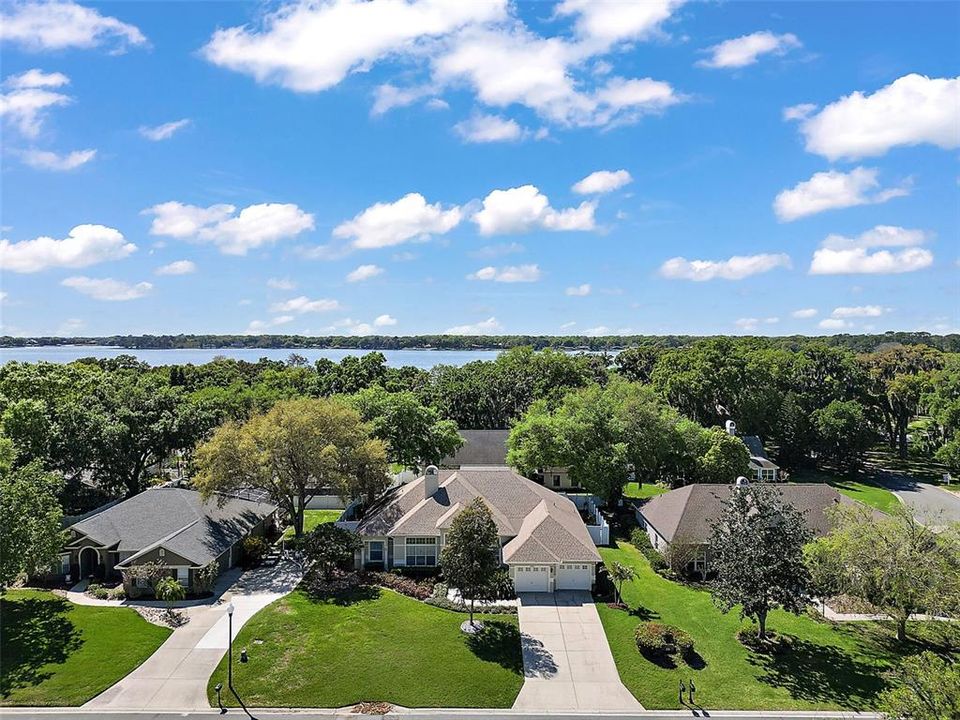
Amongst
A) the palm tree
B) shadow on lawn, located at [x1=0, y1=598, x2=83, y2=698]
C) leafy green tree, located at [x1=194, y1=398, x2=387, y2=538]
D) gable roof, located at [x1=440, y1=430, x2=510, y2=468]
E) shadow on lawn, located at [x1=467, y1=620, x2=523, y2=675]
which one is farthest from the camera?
gable roof, located at [x1=440, y1=430, x2=510, y2=468]

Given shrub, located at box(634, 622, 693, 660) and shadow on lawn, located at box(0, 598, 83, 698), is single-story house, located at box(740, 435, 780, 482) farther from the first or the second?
shadow on lawn, located at box(0, 598, 83, 698)

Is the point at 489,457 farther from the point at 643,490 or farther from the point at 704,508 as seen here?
the point at 704,508

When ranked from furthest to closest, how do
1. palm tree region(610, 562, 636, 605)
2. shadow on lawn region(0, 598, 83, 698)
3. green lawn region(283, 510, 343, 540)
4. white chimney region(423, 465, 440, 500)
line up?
green lawn region(283, 510, 343, 540) < white chimney region(423, 465, 440, 500) < palm tree region(610, 562, 636, 605) < shadow on lawn region(0, 598, 83, 698)

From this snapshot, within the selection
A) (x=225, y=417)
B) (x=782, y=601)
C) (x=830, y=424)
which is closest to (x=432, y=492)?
(x=782, y=601)

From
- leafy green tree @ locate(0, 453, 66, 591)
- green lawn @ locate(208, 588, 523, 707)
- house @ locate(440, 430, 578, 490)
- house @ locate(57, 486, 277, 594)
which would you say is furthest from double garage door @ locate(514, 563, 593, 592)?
house @ locate(440, 430, 578, 490)

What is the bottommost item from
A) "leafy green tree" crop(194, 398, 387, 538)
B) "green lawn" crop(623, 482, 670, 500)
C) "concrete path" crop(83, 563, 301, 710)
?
"green lawn" crop(623, 482, 670, 500)

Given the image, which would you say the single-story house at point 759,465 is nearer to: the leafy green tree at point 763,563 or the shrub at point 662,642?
the leafy green tree at point 763,563

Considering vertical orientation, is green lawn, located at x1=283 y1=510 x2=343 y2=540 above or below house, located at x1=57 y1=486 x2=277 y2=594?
below
